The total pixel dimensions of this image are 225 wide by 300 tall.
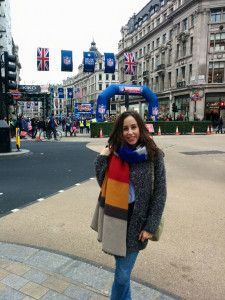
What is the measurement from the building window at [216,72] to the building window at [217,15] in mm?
5677

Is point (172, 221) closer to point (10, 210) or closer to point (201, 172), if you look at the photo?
point (10, 210)

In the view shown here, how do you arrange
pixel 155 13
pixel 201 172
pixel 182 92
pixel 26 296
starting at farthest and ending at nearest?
pixel 155 13 → pixel 182 92 → pixel 201 172 → pixel 26 296

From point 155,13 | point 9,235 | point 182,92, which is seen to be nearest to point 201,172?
point 9,235

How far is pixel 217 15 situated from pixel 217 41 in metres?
3.37

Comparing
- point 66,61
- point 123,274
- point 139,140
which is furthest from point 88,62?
point 123,274

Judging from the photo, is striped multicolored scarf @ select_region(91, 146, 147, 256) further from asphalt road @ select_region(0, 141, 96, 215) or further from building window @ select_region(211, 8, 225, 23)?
building window @ select_region(211, 8, 225, 23)

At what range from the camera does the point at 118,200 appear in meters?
1.76

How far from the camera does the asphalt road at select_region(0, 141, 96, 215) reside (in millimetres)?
5006

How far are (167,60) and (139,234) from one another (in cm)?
4227

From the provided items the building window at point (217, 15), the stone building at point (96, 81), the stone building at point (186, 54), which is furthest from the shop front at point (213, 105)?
the stone building at point (96, 81)

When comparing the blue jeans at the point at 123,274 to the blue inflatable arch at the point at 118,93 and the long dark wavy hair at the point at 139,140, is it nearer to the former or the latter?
the long dark wavy hair at the point at 139,140

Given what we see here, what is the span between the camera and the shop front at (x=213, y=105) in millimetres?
32125

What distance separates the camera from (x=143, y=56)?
48.6 metres

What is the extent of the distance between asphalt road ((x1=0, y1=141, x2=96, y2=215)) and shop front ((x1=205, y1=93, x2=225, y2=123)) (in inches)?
1078
